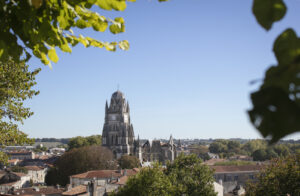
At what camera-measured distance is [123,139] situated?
7600 centimetres

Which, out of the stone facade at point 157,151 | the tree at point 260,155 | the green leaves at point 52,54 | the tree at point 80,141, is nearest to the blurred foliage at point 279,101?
the green leaves at point 52,54

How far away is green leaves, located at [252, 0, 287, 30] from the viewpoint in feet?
4.59

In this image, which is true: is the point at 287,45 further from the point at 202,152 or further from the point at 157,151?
the point at 202,152

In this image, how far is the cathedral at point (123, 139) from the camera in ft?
248

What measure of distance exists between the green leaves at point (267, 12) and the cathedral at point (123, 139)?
73831 millimetres

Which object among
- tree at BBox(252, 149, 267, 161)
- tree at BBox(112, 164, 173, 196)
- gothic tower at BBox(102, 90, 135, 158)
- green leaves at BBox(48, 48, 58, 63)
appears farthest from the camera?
tree at BBox(252, 149, 267, 161)

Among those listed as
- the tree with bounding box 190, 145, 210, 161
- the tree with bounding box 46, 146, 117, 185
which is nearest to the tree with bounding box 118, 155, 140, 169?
the tree with bounding box 46, 146, 117, 185

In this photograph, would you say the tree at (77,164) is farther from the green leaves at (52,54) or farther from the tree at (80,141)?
the green leaves at (52,54)

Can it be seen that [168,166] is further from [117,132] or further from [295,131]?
[117,132]

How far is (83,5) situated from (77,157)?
183ft

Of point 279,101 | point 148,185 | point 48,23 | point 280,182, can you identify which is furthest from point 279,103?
point 148,185

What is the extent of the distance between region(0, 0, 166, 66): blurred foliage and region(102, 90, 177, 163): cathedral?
236ft

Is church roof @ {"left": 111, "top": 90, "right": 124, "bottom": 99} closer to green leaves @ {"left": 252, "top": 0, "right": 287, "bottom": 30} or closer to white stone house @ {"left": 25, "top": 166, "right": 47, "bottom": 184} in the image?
white stone house @ {"left": 25, "top": 166, "right": 47, "bottom": 184}

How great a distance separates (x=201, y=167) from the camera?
2967cm
